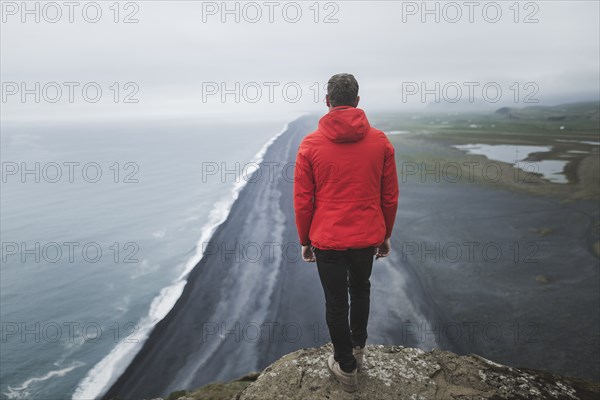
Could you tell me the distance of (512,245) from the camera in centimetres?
1708

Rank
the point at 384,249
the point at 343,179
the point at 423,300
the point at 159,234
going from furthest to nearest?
1. the point at 159,234
2. the point at 423,300
3. the point at 384,249
4. the point at 343,179

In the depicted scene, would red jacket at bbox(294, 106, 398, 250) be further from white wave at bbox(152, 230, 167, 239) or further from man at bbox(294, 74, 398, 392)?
white wave at bbox(152, 230, 167, 239)

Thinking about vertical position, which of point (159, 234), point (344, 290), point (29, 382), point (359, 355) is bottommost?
point (29, 382)

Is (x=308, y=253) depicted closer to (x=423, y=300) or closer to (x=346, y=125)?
(x=346, y=125)

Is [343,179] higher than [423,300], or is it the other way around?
[343,179]

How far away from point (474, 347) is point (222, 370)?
7.71 metres

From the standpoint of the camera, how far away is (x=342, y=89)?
3.31 m

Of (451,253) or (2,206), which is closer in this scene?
(451,253)

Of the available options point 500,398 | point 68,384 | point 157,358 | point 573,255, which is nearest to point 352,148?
point 500,398

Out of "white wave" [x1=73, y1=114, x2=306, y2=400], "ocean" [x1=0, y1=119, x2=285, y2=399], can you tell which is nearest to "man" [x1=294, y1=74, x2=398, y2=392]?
"white wave" [x1=73, y1=114, x2=306, y2=400]

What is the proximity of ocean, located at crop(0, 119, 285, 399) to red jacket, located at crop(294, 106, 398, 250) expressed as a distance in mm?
10361

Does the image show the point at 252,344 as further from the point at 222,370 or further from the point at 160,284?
the point at 160,284

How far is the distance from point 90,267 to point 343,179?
1950cm

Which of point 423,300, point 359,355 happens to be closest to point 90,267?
point 423,300
